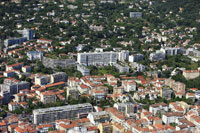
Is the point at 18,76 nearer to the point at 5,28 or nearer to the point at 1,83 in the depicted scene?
the point at 1,83

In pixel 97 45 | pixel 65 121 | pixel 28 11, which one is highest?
pixel 28 11

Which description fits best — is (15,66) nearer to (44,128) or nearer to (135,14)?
(44,128)

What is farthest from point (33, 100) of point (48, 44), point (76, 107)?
point (48, 44)

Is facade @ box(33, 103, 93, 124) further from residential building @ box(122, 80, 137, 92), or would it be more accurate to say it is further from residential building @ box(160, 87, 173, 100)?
residential building @ box(160, 87, 173, 100)

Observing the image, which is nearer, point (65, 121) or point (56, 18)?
point (65, 121)

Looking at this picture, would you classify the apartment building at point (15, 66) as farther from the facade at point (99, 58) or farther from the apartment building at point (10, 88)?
the facade at point (99, 58)
